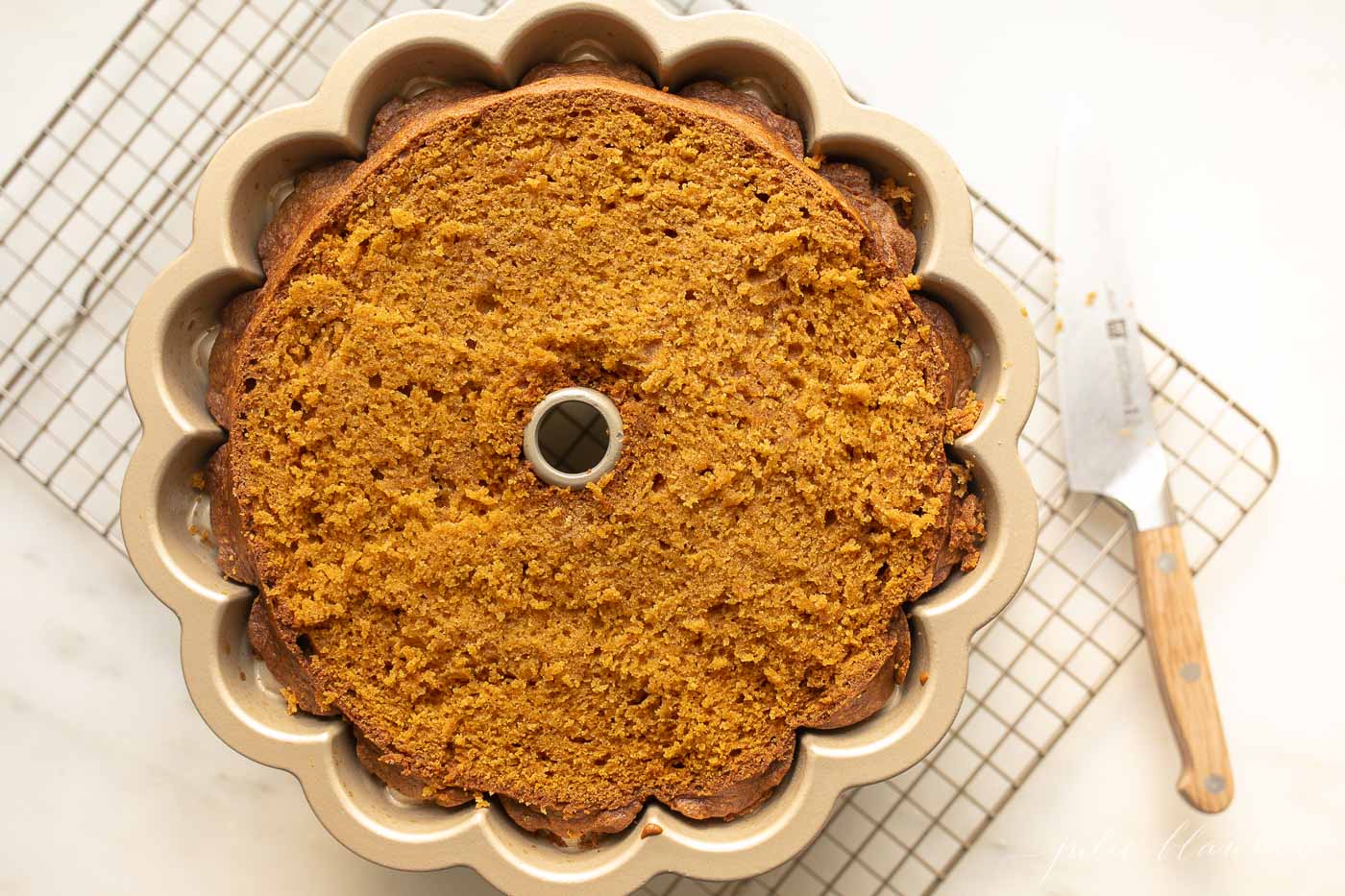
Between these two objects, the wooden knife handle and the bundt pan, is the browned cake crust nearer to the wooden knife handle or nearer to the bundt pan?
the bundt pan

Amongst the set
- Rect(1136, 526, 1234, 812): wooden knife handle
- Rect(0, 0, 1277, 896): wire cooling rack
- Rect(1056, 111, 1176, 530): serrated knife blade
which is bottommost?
Rect(0, 0, 1277, 896): wire cooling rack

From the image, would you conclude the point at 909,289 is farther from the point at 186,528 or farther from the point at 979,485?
the point at 186,528

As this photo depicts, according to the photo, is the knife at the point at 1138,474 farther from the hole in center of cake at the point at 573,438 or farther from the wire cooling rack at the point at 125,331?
the hole in center of cake at the point at 573,438

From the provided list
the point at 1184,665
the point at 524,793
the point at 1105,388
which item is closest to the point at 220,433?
the point at 524,793

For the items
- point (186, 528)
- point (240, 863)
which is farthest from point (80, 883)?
point (186, 528)

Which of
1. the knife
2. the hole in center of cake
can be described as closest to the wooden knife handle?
the knife

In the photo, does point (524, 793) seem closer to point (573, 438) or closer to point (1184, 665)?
point (573, 438)
